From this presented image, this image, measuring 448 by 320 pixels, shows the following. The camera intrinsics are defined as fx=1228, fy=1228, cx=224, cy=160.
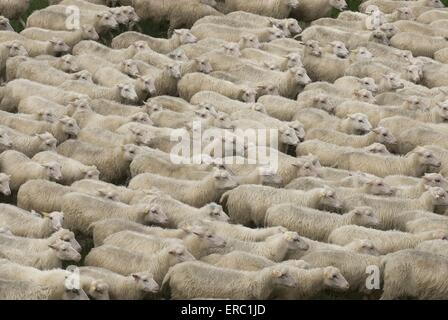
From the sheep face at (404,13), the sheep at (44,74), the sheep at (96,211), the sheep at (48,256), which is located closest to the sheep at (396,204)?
the sheep at (96,211)

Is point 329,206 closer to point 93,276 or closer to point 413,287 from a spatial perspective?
point 413,287

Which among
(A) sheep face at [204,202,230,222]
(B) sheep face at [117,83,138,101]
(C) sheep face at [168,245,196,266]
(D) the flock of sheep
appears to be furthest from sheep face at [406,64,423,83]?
(C) sheep face at [168,245,196,266]

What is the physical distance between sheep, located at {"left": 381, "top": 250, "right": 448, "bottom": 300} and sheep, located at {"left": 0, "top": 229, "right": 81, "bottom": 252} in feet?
13.0

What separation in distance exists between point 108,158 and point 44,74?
3.67 m

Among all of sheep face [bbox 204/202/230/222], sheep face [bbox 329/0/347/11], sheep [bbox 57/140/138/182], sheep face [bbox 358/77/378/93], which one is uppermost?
sheep face [bbox 329/0/347/11]

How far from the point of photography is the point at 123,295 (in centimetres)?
1457

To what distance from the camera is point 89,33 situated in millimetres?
23547

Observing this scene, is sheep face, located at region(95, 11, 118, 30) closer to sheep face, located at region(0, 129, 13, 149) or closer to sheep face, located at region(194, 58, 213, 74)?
sheep face, located at region(194, 58, 213, 74)

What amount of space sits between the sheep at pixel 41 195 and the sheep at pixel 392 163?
437 cm

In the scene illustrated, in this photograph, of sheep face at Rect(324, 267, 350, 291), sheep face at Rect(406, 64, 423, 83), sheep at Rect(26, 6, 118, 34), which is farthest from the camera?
sheep at Rect(26, 6, 118, 34)

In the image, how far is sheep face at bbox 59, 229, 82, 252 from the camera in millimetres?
15469

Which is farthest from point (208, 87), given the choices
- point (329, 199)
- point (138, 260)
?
point (138, 260)

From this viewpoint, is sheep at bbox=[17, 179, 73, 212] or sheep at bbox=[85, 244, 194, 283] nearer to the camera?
sheep at bbox=[85, 244, 194, 283]

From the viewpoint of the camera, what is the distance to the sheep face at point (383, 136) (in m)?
19.3
